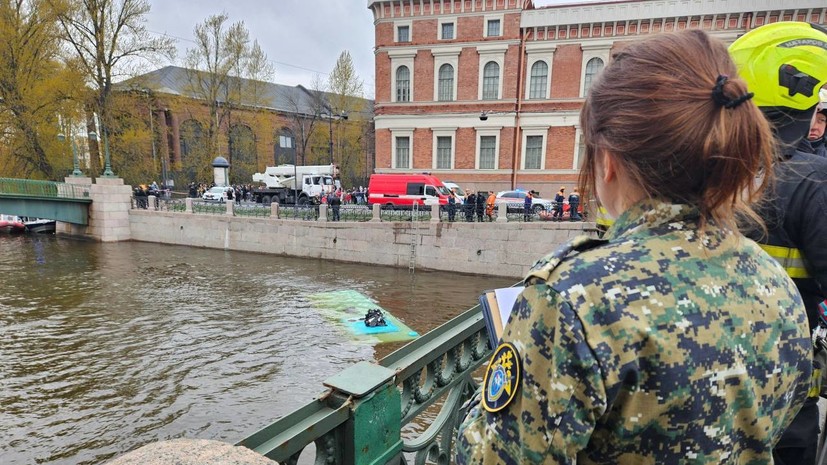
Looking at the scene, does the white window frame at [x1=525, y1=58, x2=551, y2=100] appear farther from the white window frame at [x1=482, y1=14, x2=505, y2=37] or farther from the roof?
the roof

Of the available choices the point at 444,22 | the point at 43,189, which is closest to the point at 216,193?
the point at 43,189

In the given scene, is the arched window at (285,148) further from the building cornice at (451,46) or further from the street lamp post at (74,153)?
the building cornice at (451,46)

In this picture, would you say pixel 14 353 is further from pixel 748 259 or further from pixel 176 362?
pixel 748 259

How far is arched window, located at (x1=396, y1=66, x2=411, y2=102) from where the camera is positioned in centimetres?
3136

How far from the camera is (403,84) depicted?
3159 centimetres

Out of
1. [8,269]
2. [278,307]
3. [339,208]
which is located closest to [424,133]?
[339,208]

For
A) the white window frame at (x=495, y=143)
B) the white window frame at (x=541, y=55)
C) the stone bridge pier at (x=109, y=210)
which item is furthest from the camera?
the white window frame at (x=495, y=143)

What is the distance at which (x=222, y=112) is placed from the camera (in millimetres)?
40312

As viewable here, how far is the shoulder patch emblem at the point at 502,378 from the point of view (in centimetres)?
82

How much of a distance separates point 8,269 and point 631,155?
25747mm

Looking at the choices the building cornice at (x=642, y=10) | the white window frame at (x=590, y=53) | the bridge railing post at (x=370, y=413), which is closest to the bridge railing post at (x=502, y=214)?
the white window frame at (x=590, y=53)

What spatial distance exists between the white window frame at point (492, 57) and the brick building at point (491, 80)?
0.06m

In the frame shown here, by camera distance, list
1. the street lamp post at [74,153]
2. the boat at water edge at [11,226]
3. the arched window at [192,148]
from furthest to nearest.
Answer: the arched window at [192,148]
the boat at water edge at [11,226]
the street lamp post at [74,153]

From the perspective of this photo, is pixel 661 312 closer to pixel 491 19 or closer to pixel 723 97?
pixel 723 97
